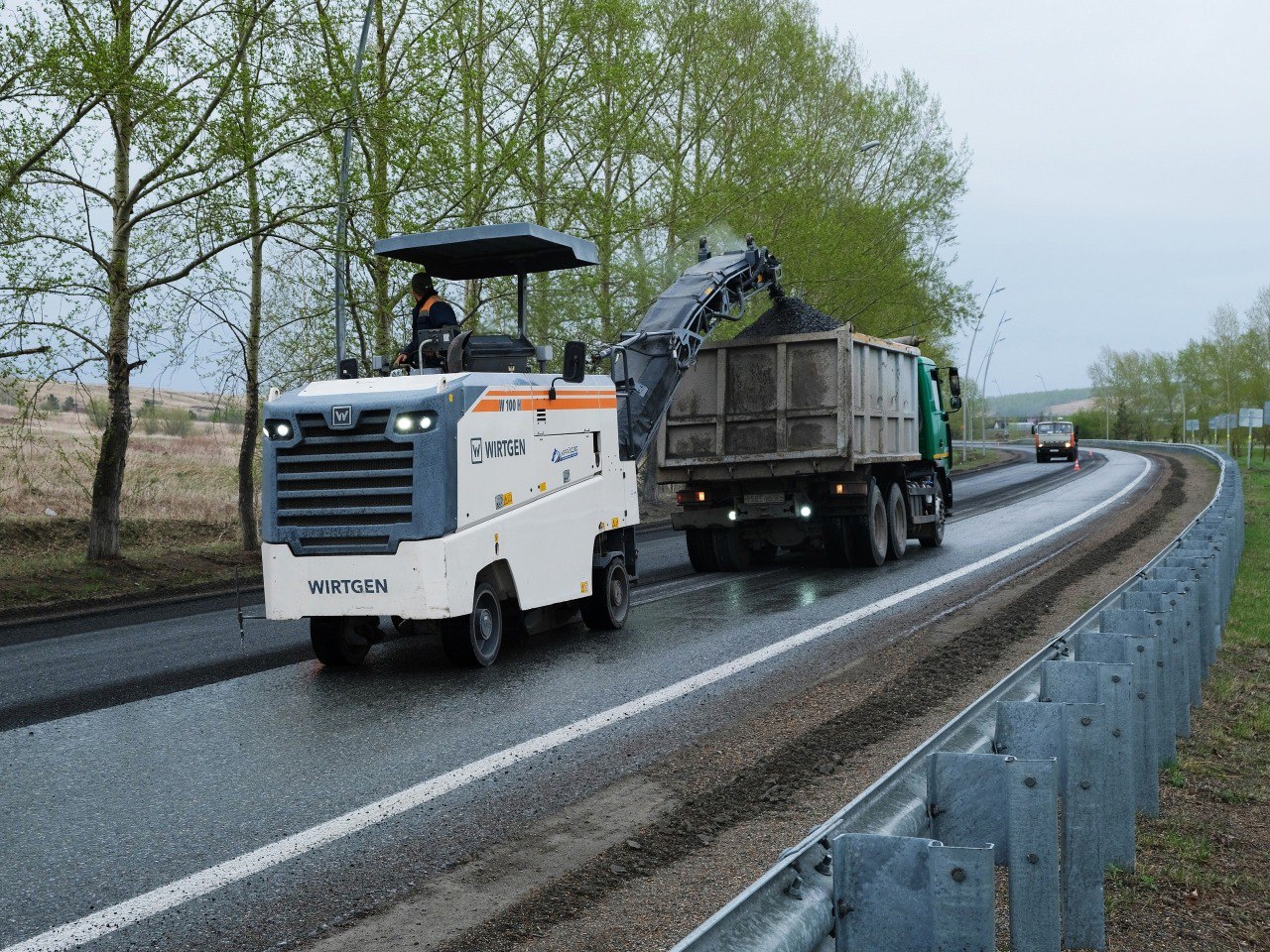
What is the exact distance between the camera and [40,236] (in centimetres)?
1484

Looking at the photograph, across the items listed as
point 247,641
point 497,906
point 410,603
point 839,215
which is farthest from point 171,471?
point 497,906

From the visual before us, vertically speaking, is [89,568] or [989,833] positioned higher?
[989,833]

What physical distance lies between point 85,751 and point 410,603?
82.0 inches

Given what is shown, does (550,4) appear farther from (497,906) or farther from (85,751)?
(497,906)

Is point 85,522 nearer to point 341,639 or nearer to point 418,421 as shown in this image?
point 341,639

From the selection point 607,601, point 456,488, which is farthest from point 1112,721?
point 607,601

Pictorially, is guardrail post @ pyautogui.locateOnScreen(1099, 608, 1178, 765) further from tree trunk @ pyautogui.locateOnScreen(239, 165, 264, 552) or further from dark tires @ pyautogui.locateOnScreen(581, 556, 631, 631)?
tree trunk @ pyautogui.locateOnScreen(239, 165, 264, 552)

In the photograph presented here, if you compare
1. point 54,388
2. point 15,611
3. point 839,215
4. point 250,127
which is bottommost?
point 15,611

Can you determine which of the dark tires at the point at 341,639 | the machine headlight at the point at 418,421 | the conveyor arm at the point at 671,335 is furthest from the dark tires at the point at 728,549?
the machine headlight at the point at 418,421

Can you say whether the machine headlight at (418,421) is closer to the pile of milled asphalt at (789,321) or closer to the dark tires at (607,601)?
the dark tires at (607,601)

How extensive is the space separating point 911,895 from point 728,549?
43.5ft

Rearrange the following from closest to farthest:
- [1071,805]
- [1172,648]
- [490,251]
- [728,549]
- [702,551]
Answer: [1071,805], [1172,648], [490,251], [728,549], [702,551]

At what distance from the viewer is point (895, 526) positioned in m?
16.4

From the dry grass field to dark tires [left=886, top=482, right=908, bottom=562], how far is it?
Answer: 8.31 meters
